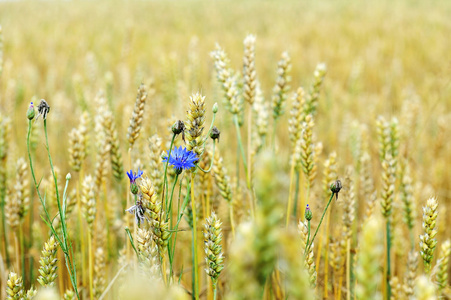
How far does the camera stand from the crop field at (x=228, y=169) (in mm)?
796

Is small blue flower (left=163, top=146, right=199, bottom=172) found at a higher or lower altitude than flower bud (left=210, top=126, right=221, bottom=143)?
lower

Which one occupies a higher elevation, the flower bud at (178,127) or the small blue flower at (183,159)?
the flower bud at (178,127)

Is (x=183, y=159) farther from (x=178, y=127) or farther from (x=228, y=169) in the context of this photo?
(x=228, y=169)

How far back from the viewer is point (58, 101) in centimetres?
287

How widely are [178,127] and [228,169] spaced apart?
108 centimetres

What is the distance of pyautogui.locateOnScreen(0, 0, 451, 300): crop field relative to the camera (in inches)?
31.3

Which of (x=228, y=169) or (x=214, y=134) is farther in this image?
(x=228, y=169)

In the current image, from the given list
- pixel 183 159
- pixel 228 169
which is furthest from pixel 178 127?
pixel 228 169

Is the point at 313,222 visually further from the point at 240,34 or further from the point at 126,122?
the point at 240,34

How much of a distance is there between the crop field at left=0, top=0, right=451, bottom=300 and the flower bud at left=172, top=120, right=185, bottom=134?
0.07ft

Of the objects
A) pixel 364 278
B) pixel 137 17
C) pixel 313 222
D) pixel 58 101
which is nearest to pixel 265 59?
pixel 58 101

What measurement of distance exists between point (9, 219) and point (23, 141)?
1717 mm

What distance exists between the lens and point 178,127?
0.85m

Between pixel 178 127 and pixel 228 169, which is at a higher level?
pixel 228 169
